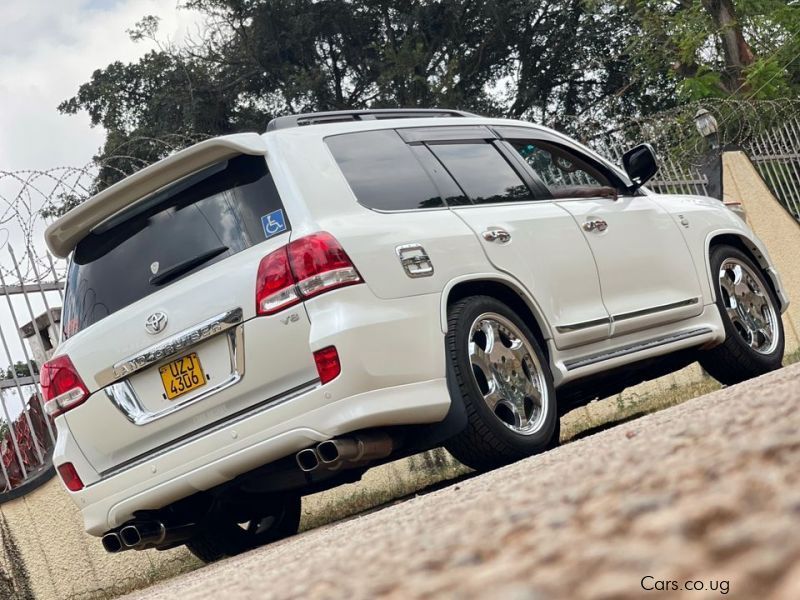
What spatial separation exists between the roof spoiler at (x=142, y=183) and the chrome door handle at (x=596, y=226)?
1.98 metres

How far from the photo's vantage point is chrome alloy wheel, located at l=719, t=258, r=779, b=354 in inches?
307

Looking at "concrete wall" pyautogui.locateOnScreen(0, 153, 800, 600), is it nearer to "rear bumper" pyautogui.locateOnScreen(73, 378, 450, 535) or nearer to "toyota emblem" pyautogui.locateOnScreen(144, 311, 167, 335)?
"rear bumper" pyautogui.locateOnScreen(73, 378, 450, 535)

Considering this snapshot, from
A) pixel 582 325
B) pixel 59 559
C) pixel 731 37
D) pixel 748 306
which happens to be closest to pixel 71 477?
pixel 59 559

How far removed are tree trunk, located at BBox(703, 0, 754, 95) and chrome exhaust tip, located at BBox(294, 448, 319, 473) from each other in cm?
1975

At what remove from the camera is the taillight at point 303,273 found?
490 centimetres

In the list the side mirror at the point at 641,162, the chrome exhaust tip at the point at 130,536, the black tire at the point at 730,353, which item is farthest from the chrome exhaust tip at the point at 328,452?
the black tire at the point at 730,353

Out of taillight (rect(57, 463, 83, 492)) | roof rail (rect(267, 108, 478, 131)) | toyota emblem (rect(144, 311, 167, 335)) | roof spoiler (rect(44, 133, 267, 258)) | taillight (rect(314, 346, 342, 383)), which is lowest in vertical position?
taillight (rect(57, 463, 83, 492))

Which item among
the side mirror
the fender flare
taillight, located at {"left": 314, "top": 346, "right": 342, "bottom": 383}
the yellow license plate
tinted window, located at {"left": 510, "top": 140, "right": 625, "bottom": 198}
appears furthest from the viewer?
the fender flare

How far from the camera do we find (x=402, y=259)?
16.9ft

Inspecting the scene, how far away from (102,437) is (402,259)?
1.58 m

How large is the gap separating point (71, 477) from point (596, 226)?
2986 mm

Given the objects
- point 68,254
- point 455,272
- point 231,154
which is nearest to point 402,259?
point 455,272

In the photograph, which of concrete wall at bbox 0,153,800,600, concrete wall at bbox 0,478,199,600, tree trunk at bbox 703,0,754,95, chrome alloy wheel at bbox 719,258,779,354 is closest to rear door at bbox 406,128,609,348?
chrome alloy wheel at bbox 719,258,779,354

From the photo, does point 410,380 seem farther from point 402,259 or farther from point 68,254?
point 68,254
